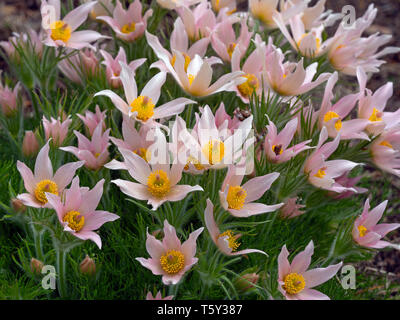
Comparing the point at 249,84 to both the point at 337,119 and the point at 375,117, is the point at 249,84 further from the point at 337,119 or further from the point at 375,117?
the point at 375,117

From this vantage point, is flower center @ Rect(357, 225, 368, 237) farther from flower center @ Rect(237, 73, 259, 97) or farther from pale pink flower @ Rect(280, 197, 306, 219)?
flower center @ Rect(237, 73, 259, 97)

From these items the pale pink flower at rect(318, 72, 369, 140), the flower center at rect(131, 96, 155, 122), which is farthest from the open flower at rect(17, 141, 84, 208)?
the pale pink flower at rect(318, 72, 369, 140)

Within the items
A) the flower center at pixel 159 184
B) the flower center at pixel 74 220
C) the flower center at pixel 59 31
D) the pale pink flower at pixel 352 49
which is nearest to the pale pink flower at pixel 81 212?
the flower center at pixel 74 220

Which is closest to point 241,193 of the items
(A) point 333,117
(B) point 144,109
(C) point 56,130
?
(B) point 144,109

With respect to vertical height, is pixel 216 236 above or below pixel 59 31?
below

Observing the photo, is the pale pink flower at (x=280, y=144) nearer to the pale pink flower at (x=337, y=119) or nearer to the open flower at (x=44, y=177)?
the pale pink flower at (x=337, y=119)
